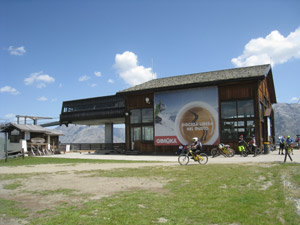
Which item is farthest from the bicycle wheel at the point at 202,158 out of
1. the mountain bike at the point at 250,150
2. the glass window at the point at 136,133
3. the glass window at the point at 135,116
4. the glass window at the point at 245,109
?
the glass window at the point at 135,116

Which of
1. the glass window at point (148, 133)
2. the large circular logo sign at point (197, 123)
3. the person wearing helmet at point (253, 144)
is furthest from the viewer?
the glass window at point (148, 133)

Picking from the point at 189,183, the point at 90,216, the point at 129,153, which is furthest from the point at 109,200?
the point at 129,153

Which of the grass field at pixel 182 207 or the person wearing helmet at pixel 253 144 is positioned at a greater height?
the person wearing helmet at pixel 253 144

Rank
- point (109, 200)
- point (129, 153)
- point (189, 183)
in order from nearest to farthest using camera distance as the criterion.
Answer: point (109, 200), point (189, 183), point (129, 153)

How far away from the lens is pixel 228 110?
25531 mm

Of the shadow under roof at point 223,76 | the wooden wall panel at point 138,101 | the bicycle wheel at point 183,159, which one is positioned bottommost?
the bicycle wheel at point 183,159

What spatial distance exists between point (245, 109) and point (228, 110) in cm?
152

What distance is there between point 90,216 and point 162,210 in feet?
5.06

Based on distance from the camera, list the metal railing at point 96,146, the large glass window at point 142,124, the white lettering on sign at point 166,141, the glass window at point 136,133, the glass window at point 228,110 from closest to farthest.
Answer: the glass window at point 228,110 < the white lettering on sign at point 166,141 < the large glass window at point 142,124 < the glass window at point 136,133 < the metal railing at point 96,146

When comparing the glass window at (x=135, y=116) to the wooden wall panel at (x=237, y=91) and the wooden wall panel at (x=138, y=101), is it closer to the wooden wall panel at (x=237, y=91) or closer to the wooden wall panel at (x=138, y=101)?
the wooden wall panel at (x=138, y=101)

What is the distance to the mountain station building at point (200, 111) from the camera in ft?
81.5

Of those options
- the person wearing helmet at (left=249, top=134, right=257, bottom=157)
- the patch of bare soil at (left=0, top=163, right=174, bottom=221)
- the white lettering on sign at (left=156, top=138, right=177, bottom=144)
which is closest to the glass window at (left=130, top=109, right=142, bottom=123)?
the white lettering on sign at (left=156, top=138, right=177, bottom=144)

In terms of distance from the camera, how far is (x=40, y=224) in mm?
5230

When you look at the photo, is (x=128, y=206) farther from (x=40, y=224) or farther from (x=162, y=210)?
(x=40, y=224)
